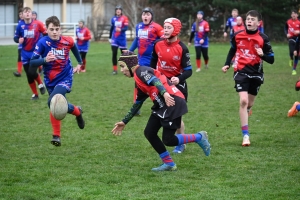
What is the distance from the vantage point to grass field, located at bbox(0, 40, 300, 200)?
21.2ft

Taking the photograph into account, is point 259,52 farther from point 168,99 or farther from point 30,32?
point 30,32

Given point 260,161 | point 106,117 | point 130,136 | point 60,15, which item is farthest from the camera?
point 60,15

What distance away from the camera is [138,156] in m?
8.30

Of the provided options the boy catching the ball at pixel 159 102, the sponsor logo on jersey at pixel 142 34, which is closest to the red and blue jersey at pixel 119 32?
the sponsor logo on jersey at pixel 142 34

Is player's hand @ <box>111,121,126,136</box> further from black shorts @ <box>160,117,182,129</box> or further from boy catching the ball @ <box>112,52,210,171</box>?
black shorts @ <box>160,117,182,129</box>

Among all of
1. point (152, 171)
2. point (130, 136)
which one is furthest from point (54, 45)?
point (152, 171)

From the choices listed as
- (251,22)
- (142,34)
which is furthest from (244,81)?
(142,34)

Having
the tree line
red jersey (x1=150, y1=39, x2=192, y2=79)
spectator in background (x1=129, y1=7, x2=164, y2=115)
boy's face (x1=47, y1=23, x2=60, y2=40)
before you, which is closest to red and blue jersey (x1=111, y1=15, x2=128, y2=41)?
spectator in background (x1=129, y1=7, x2=164, y2=115)

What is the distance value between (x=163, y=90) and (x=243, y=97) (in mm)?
2566

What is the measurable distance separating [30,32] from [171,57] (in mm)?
7840

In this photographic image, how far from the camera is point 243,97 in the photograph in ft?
29.5

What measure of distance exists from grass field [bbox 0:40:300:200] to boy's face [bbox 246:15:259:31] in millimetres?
1732

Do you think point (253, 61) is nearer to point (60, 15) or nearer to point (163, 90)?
point (163, 90)

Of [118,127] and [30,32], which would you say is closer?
[118,127]
